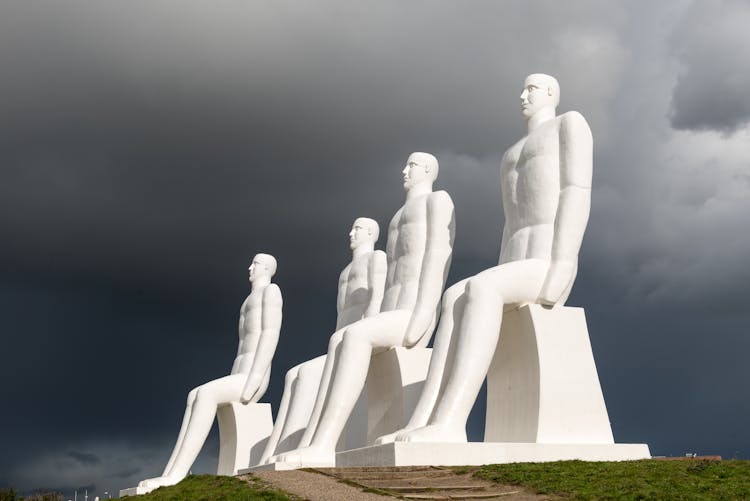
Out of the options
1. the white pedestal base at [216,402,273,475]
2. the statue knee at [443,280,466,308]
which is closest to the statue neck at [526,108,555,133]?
the statue knee at [443,280,466,308]

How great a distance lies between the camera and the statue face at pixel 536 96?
15.5 m

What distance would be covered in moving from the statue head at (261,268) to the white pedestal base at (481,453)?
863cm

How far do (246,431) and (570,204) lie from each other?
30.7 feet

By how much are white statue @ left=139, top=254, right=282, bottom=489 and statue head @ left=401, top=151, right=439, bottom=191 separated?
5.05 m

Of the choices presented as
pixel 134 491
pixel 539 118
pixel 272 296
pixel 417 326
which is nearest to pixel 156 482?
pixel 134 491

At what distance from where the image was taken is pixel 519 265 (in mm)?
14016

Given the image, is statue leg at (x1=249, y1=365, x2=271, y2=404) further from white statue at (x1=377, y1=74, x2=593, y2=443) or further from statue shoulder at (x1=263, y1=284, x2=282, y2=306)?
white statue at (x1=377, y1=74, x2=593, y2=443)

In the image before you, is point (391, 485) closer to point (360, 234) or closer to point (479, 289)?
point (479, 289)

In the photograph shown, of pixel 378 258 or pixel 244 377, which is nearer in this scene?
pixel 378 258

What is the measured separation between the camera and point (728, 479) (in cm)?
1141

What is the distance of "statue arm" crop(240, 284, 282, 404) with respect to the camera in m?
20.7

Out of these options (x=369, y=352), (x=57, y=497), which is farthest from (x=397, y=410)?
(x=57, y=497)

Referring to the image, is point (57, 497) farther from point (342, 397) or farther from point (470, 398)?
point (470, 398)

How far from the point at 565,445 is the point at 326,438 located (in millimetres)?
3709
